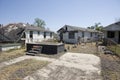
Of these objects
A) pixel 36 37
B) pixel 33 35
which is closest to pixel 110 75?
pixel 33 35

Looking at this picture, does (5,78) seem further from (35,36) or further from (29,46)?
(35,36)

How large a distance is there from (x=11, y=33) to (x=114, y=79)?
687 inches

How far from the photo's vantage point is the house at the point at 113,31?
65.0 ft

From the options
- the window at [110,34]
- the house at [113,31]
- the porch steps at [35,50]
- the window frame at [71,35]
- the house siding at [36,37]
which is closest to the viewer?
the porch steps at [35,50]

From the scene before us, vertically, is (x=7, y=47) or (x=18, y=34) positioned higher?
(x=18, y=34)

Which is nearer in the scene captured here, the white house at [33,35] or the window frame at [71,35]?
the white house at [33,35]

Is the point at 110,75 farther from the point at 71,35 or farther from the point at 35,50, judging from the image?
the point at 71,35

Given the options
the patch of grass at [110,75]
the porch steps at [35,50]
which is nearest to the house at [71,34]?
the porch steps at [35,50]

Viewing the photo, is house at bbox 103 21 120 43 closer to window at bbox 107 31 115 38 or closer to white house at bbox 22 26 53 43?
window at bbox 107 31 115 38

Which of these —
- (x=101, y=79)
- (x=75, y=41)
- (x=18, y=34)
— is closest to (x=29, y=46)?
(x=18, y=34)

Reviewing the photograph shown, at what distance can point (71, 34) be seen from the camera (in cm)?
2288

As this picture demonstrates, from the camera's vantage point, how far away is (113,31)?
2083 cm

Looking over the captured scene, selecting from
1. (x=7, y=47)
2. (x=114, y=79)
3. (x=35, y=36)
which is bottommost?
(x=114, y=79)

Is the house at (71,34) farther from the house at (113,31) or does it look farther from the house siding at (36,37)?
the house at (113,31)
